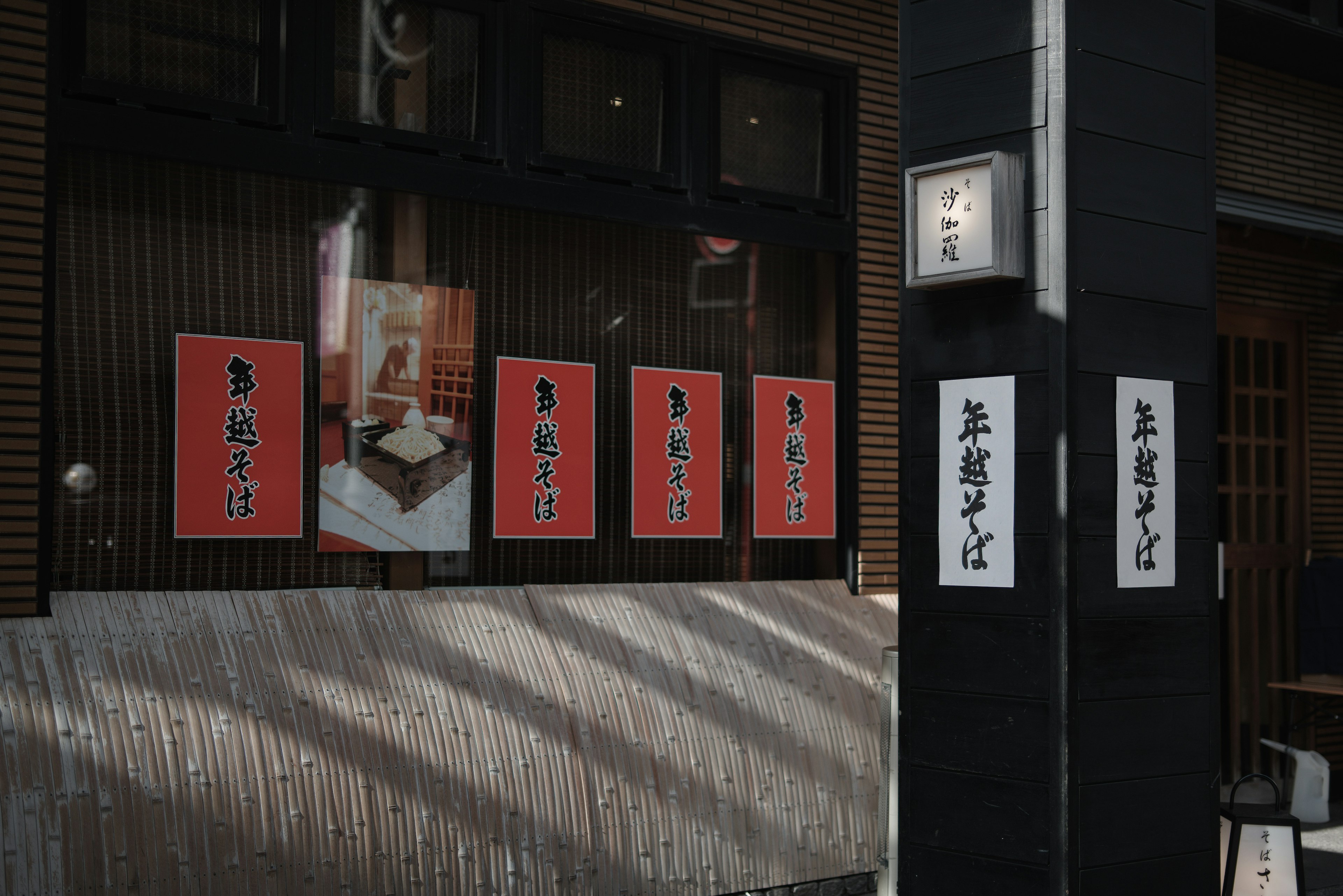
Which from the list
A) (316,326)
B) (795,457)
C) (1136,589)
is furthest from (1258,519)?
(316,326)

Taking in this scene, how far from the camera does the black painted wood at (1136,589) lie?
414cm

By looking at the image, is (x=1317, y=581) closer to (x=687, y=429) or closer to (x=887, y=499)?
(x=887, y=499)

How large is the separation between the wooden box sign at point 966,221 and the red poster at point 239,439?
11.3 feet

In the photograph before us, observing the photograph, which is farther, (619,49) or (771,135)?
(771,135)

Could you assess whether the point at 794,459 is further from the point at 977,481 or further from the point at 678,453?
the point at 977,481

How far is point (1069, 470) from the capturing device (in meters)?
4.09

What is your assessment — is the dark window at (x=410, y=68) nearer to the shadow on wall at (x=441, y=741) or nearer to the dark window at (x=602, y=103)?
the dark window at (x=602, y=103)

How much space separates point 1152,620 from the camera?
169 inches

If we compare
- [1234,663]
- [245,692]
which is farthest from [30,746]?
[1234,663]

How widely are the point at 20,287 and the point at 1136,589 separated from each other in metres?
5.03

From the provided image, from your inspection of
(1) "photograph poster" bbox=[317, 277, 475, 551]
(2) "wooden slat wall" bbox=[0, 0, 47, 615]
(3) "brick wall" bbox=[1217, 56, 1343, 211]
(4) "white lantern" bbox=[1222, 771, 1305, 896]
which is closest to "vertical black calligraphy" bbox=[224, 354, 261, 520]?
(1) "photograph poster" bbox=[317, 277, 475, 551]

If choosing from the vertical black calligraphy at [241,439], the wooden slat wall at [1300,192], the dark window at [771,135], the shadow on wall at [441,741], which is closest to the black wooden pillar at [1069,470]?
the shadow on wall at [441,741]

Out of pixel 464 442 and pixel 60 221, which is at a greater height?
pixel 60 221

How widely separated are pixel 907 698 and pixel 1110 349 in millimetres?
1475
